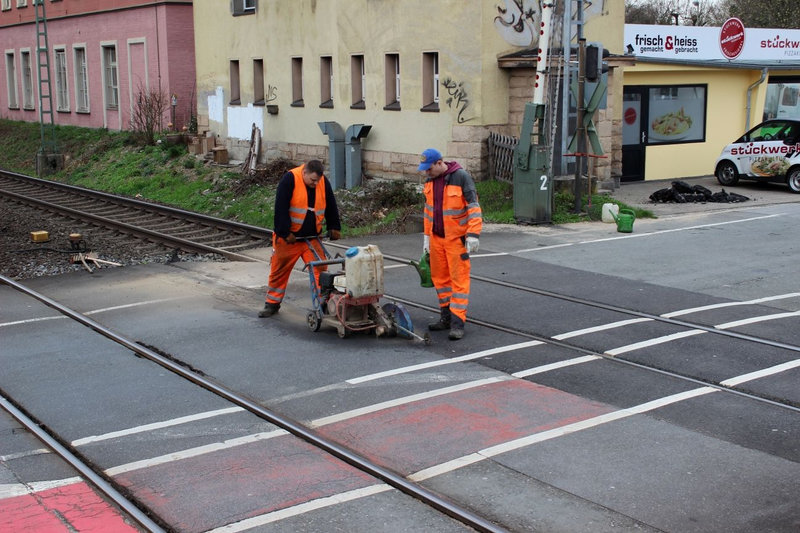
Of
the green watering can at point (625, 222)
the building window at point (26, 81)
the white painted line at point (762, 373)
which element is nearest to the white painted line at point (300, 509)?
the white painted line at point (762, 373)

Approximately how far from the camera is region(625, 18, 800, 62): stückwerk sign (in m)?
24.3

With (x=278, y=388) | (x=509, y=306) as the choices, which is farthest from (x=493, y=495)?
(x=509, y=306)

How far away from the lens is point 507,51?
21.0 m

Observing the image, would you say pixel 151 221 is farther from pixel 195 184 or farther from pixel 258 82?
pixel 258 82

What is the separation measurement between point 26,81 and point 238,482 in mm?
43539

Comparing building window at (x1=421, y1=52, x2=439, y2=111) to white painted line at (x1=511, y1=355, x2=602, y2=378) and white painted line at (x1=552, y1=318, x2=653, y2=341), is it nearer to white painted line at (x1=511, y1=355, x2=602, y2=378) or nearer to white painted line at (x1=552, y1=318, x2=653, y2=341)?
white painted line at (x1=552, y1=318, x2=653, y2=341)

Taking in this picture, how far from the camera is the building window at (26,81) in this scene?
148ft

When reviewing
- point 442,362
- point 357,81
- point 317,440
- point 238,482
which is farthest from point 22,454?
point 357,81

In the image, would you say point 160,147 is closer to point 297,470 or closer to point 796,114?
point 796,114

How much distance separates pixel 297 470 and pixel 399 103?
17.3 meters

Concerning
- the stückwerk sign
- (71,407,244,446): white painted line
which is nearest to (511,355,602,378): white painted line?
(71,407,244,446): white painted line

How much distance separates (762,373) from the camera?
28.2 feet

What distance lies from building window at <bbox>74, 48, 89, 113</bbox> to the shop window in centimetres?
2465

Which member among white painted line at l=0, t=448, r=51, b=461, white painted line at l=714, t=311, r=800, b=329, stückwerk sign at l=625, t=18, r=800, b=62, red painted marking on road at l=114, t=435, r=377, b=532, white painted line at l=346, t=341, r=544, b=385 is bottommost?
white painted line at l=0, t=448, r=51, b=461
